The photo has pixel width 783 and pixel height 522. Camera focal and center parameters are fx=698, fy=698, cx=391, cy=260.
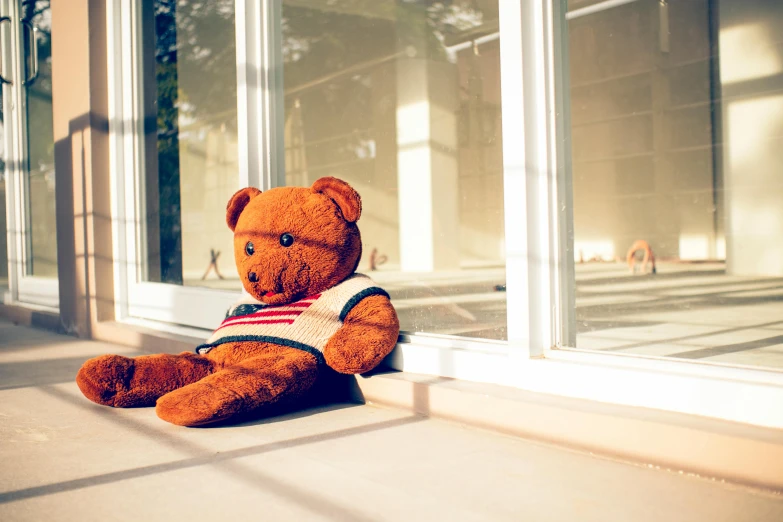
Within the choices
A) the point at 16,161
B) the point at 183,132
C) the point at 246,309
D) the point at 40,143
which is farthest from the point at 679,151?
the point at 246,309

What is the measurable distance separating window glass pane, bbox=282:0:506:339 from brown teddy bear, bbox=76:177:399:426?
12.2 ft

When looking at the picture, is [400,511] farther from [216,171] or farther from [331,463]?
[216,171]

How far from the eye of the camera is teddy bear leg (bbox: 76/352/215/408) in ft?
6.42

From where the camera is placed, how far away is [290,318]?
204 centimetres

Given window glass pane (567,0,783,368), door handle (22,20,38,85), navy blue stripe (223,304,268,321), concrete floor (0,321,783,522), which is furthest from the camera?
window glass pane (567,0,783,368)

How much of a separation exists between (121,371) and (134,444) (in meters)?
0.35

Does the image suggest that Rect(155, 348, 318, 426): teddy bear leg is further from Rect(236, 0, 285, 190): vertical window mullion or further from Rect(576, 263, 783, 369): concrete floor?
Rect(236, 0, 285, 190): vertical window mullion

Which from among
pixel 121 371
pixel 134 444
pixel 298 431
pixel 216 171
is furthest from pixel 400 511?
pixel 216 171

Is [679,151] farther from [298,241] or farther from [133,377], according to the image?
[133,377]

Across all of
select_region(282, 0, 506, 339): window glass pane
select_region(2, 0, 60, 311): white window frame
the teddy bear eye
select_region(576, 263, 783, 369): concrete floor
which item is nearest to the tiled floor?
select_region(576, 263, 783, 369): concrete floor

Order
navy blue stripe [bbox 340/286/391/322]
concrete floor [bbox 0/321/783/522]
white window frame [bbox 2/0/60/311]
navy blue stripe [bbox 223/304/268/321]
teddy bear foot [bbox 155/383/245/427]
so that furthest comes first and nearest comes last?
white window frame [bbox 2/0/60/311], navy blue stripe [bbox 223/304/268/321], navy blue stripe [bbox 340/286/391/322], teddy bear foot [bbox 155/383/245/427], concrete floor [bbox 0/321/783/522]

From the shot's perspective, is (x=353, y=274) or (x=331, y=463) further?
(x=353, y=274)

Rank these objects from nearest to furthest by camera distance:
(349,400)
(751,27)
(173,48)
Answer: (349,400) < (173,48) < (751,27)

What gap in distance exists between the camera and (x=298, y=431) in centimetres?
177
